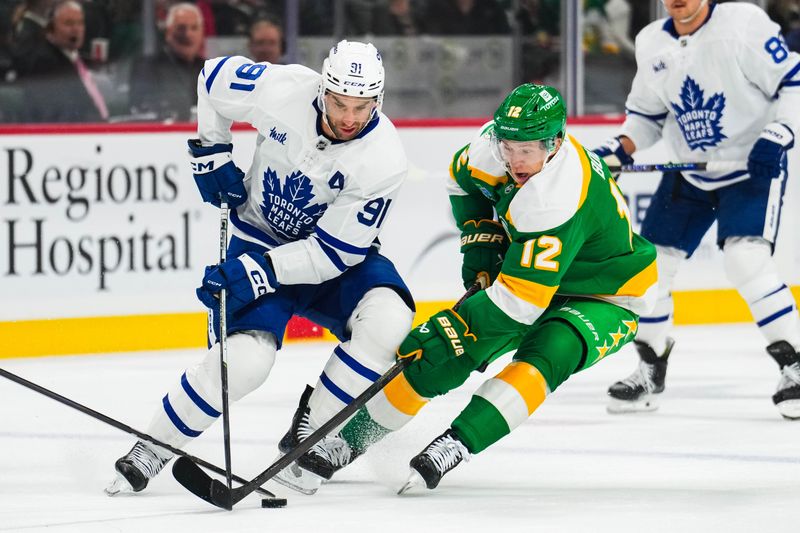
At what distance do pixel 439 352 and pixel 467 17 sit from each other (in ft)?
13.2

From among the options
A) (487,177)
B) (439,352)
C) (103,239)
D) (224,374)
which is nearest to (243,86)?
(487,177)

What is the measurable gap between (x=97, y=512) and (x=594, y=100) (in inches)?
169

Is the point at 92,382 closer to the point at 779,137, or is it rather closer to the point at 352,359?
the point at 352,359

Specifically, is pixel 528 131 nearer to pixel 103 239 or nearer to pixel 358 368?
pixel 358 368

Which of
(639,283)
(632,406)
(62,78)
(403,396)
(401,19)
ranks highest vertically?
(401,19)

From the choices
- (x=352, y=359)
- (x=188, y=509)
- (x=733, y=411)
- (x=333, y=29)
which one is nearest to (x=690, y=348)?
(x=733, y=411)

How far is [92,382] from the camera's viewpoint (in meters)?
5.00

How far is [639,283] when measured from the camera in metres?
3.48

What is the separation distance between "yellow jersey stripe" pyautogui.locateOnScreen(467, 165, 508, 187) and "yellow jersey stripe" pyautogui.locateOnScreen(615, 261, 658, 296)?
355 millimetres

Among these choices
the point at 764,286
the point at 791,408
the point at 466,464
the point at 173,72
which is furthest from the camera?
the point at 173,72

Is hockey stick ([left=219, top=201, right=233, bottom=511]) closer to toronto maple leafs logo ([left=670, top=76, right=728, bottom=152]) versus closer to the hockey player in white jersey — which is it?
the hockey player in white jersey

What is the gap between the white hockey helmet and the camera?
3240 millimetres

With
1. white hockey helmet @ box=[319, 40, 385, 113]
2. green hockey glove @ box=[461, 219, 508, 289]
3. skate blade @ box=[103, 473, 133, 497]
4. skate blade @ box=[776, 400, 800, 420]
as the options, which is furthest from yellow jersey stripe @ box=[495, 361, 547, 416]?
skate blade @ box=[776, 400, 800, 420]

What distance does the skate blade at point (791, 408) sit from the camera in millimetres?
4352
